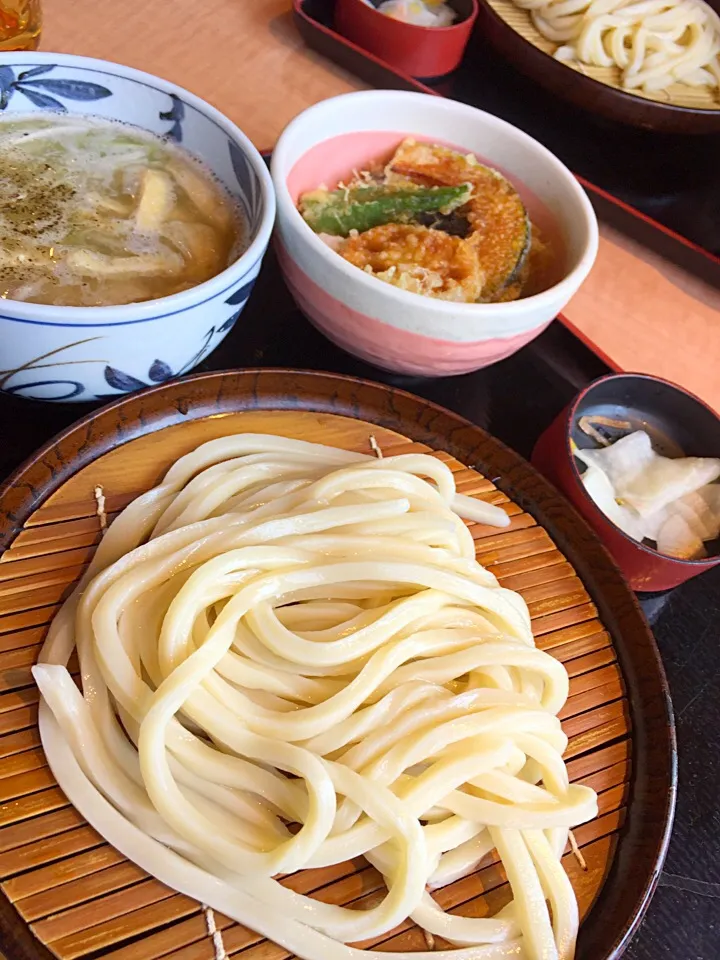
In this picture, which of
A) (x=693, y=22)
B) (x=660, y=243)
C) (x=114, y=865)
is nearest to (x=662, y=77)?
(x=693, y=22)

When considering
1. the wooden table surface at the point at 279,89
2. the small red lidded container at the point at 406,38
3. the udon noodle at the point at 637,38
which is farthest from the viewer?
the udon noodle at the point at 637,38

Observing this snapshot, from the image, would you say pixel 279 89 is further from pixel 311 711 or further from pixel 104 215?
pixel 311 711

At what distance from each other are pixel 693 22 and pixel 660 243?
31.7 inches

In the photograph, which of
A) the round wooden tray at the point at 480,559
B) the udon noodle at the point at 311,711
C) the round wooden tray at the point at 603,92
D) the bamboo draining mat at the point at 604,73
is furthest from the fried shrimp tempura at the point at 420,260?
the bamboo draining mat at the point at 604,73

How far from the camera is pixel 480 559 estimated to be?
1.25m

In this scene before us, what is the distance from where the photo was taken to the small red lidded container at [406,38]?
203 centimetres

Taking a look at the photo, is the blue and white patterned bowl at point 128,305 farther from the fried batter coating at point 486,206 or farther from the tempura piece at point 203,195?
the fried batter coating at point 486,206

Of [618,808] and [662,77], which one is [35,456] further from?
[662,77]

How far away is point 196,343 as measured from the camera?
1.18m

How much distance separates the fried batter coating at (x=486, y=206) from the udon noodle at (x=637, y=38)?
32.8 inches

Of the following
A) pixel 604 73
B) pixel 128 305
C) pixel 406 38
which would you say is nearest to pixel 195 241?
pixel 128 305

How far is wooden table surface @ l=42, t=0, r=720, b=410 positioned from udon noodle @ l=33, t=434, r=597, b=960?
39.1 inches

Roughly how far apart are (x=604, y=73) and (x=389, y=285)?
1.39 metres

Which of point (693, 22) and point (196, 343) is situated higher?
point (693, 22)
